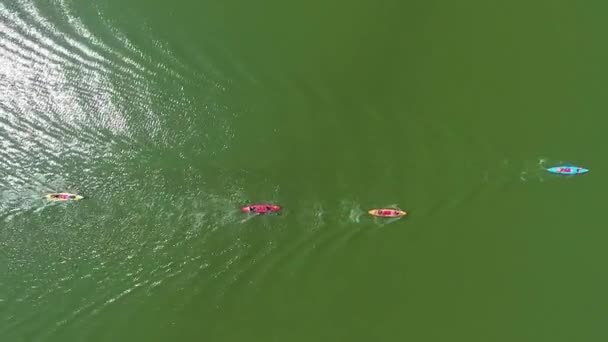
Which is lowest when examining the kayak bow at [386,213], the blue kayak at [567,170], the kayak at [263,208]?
the kayak bow at [386,213]

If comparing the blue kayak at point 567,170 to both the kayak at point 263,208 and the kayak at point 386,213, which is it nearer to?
the kayak at point 386,213

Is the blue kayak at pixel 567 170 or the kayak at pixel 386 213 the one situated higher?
the blue kayak at pixel 567 170

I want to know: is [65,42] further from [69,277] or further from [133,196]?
[69,277]

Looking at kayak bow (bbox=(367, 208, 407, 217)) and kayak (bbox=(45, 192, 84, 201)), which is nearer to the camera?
kayak bow (bbox=(367, 208, 407, 217))

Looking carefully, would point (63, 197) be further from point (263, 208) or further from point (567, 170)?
point (567, 170)

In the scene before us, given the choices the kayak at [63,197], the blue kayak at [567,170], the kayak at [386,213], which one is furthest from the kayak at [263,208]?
the blue kayak at [567,170]

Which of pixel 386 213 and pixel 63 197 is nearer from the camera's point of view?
pixel 386 213

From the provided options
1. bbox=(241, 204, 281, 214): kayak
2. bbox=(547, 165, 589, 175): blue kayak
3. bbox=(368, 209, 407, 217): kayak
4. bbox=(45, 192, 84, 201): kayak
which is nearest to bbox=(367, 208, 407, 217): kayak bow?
bbox=(368, 209, 407, 217): kayak

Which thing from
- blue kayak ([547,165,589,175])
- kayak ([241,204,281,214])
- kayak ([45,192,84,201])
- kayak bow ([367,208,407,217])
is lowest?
kayak bow ([367,208,407,217])

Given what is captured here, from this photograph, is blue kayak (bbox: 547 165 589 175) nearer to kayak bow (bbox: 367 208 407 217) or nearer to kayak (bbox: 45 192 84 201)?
kayak bow (bbox: 367 208 407 217)

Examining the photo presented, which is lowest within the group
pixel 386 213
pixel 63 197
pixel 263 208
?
pixel 386 213

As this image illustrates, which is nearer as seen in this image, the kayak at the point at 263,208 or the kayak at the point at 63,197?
the kayak at the point at 263,208

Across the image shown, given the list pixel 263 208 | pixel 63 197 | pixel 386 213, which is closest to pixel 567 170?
pixel 386 213
